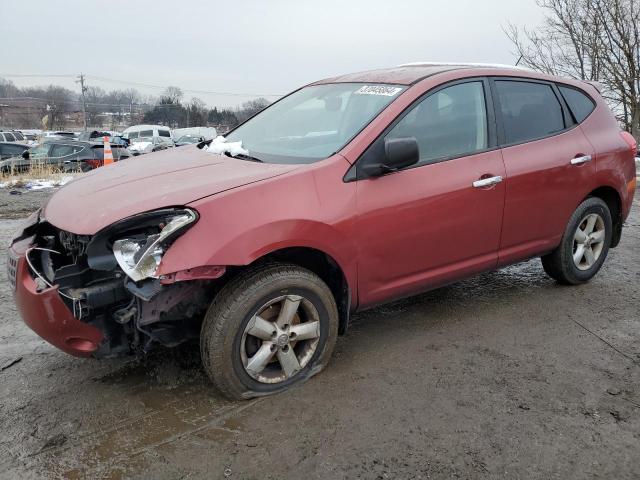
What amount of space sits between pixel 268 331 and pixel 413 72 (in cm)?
205

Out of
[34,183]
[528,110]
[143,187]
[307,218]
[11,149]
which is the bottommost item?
[34,183]

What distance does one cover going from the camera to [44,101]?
258ft

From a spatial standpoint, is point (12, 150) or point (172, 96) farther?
point (172, 96)

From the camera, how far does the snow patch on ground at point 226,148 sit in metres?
3.40

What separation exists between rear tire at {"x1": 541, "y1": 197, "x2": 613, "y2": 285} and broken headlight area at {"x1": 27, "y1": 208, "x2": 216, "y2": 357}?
2.96 m

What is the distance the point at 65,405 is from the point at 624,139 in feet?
15.1

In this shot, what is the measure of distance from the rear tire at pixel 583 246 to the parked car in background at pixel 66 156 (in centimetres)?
1193

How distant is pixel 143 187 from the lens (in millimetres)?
2789

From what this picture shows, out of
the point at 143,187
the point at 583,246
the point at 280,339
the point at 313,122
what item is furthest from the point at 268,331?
the point at 583,246

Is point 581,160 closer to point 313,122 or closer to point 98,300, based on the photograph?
point 313,122

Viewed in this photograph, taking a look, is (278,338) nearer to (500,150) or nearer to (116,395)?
(116,395)

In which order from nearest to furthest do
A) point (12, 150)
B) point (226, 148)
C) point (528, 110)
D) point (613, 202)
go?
point (226, 148)
point (528, 110)
point (613, 202)
point (12, 150)

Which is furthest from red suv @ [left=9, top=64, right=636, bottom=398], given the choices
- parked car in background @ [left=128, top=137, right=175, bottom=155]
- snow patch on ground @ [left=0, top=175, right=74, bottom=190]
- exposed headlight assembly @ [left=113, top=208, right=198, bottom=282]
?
parked car in background @ [left=128, top=137, right=175, bottom=155]

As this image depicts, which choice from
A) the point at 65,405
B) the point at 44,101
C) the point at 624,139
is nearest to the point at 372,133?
the point at 65,405
